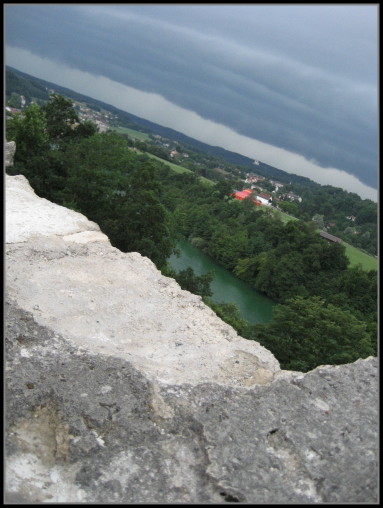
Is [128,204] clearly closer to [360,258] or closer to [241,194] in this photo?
[360,258]

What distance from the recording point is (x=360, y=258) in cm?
5812

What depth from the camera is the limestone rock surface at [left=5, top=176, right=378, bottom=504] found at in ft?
10.8

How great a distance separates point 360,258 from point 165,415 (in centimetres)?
5839

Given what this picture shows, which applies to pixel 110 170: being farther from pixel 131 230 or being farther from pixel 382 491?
pixel 382 491

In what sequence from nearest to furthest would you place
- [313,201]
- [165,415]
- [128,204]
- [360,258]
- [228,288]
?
1. [165,415]
2. [128,204]
3. [228,288]
4. [360,258]
5. [313,201]

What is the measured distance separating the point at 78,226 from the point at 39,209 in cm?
90

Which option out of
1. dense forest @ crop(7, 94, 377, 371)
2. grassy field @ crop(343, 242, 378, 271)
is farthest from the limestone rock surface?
grassy field @ crop(343, 242, 378, 271)

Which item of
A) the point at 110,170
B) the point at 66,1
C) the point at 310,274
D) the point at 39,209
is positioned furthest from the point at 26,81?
the point at 66,1

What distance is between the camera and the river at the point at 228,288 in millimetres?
35594

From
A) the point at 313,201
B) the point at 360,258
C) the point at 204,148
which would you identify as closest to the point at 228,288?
the point at 360,258

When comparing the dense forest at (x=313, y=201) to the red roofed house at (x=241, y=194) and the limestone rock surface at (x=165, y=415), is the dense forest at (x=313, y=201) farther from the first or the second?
the limestone rock surface at (x=165, y=415)

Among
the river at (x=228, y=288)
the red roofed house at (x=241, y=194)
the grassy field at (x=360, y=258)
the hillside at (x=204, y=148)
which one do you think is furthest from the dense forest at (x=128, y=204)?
the hillside at (x=204, y=148)

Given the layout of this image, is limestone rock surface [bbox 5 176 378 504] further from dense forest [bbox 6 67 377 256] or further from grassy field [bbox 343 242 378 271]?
grassy field [bbox 343 242 378 271]

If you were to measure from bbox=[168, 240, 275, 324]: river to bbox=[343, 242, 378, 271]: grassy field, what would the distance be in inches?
653
